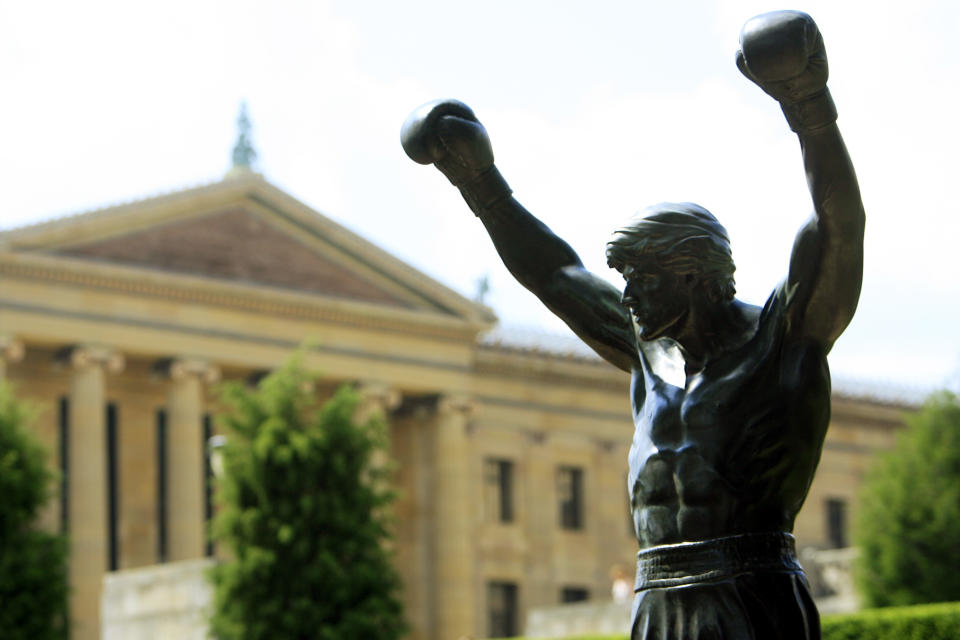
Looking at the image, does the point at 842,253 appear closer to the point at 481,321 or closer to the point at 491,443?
the point at 481,321

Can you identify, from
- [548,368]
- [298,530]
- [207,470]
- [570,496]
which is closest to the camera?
[298,530]

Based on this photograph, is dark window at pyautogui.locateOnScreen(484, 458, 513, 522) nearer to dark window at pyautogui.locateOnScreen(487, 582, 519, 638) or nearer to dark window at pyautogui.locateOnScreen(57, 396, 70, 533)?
dark window at pyautogui.locateOnScreen(487, 582, 519, 638)

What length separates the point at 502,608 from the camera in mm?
58969

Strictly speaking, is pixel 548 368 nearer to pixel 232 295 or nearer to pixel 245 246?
pixel 245 246

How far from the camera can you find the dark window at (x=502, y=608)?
192ft

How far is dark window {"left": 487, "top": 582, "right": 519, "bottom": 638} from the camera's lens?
58.7m

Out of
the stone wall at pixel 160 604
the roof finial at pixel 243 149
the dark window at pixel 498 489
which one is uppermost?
the roof finial at pixel 243 149

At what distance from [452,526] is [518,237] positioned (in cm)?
4970

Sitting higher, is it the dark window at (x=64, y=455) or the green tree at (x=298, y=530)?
the dark window at (x=64, y=455)

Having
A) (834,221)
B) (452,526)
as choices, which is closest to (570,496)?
(452,526)

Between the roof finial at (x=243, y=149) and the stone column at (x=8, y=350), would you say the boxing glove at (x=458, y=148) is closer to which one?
the stone column at (x=8, y=350)

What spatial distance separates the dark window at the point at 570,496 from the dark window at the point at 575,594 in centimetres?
199

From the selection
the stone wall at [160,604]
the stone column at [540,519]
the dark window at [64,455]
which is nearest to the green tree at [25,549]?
the stone wall at [160,604]

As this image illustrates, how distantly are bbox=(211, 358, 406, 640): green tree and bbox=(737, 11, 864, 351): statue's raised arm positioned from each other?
29018 millimetres
